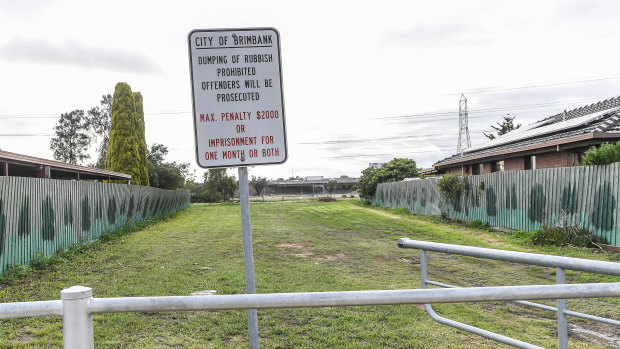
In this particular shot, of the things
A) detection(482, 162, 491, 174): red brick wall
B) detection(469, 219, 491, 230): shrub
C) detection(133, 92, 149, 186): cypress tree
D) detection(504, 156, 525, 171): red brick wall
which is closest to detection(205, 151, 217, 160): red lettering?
detection(469, 219, 491, 230): shrub

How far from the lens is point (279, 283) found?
7.73m

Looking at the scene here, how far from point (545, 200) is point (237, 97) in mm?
12921

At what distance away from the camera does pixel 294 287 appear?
737cm

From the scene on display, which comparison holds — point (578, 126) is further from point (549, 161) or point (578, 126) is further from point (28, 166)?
point (28, 166)

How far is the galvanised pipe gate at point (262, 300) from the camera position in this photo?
1.85 meters

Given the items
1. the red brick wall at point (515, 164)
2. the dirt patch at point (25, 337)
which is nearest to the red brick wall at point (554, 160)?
the red brick wall at point (515, 164)

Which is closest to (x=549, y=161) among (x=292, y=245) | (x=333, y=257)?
(x=292, y=245)

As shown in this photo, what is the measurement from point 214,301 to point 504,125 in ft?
205

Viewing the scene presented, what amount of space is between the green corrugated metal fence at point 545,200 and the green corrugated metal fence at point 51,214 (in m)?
12.6

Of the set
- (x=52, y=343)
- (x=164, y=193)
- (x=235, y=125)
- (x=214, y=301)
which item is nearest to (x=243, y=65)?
(x=235, y=125)

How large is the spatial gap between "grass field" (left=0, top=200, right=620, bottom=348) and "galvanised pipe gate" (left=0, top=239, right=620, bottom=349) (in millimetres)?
3040

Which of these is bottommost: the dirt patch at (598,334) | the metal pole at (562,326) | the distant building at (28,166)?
the dirt patch at (598,334)

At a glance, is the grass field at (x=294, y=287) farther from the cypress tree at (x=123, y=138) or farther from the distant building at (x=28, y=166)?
the cypress tree at (x=123, y=138)

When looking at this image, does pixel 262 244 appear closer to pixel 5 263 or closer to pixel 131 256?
pixel 131 256
